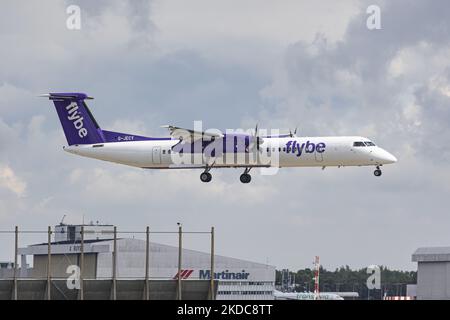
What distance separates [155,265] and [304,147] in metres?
40.8

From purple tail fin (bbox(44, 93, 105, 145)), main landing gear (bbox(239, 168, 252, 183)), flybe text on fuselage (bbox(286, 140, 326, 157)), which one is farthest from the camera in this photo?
purple tail fin (bbox(44, 93, 105, 145))

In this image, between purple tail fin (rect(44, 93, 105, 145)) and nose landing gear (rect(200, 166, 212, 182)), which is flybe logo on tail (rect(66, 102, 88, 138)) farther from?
nose landing gear (rect(200, 166, 212, 182))

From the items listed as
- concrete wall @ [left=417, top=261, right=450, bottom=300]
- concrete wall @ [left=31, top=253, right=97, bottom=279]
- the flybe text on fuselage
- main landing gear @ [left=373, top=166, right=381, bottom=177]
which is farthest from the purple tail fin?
concrete wall @ [left=417, top=261, right=450, bottom=300]

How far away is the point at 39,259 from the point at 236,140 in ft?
158

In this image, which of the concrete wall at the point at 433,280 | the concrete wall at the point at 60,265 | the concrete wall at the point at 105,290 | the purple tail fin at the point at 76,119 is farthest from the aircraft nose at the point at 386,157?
the concrete wall at the point at 60,265

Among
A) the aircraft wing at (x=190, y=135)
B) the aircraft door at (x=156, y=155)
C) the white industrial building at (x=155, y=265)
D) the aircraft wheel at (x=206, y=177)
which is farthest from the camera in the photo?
the white industrial building at (x=155, y=265)

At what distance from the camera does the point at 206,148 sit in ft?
196

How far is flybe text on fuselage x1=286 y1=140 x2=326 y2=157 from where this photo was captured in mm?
56250

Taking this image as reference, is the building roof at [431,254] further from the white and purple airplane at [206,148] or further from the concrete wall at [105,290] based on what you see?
the concrete wall at [105,290]

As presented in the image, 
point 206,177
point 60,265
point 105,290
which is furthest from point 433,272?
point 105,290

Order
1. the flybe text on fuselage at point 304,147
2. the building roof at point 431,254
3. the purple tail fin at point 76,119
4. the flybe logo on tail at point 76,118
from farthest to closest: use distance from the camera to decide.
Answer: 1. the building roof at point 431,254
2. the flybe logo on tail at point 76,118
3. the purple tail fin at point 76,119
4. the flybe text on fuselage at point 304,147

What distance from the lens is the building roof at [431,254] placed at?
254 ft
